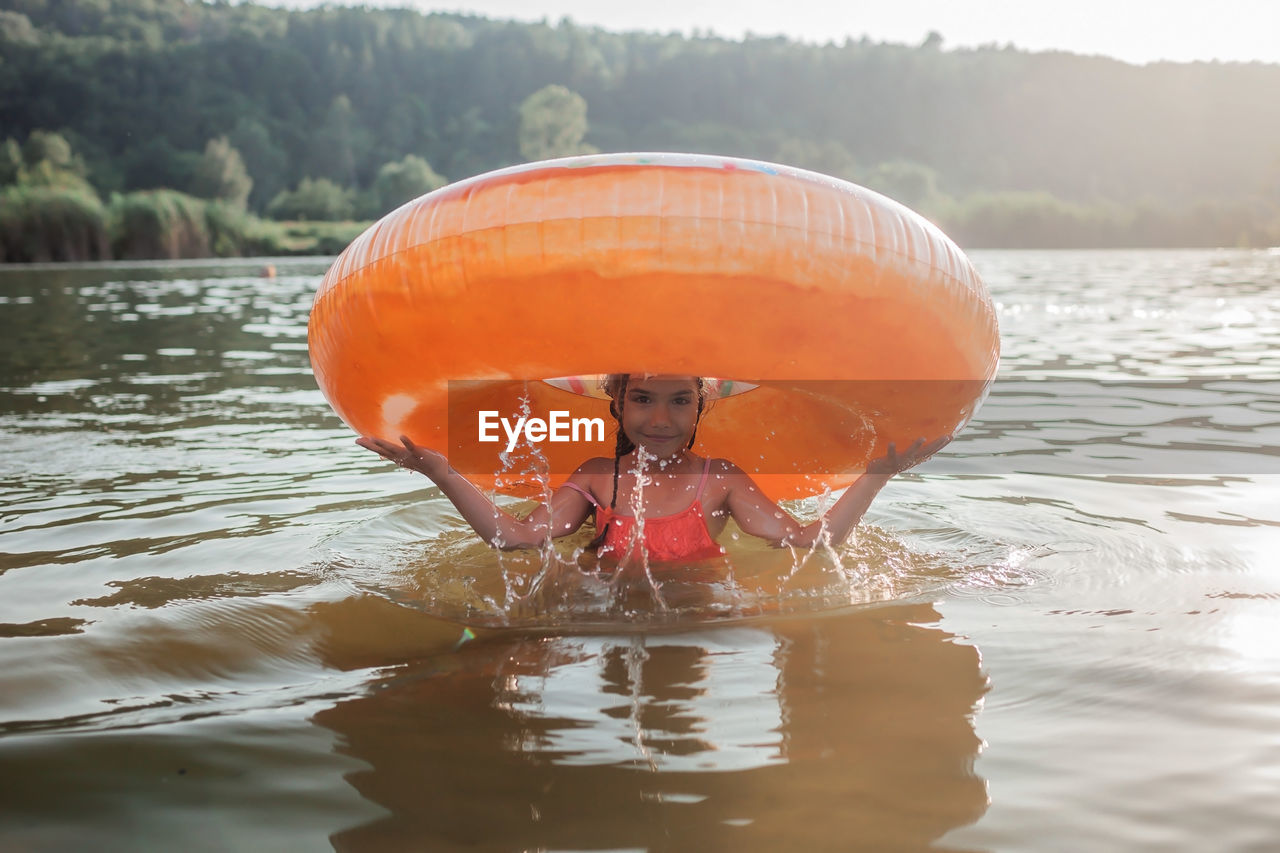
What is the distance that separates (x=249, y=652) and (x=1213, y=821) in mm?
2097

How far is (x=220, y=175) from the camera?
195 feet

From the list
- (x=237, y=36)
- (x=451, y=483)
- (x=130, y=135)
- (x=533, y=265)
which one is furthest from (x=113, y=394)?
(x=237, y=36)

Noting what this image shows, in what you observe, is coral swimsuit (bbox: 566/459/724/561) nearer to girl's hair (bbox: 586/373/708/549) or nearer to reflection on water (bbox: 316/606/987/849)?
girl's hair (bbox: 586/373/708/549)

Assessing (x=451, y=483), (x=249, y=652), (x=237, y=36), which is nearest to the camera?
(x=249, y=652)

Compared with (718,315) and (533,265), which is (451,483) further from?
(718,315)

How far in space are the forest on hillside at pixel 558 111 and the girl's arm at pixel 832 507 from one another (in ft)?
133

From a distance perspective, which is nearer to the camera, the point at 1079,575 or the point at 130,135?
the point at 1079,575

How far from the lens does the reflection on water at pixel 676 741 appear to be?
5.74ft

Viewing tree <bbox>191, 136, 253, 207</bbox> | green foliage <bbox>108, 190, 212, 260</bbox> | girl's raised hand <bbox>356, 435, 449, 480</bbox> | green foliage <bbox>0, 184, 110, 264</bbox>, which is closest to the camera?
girl's raised hand <bbox>356, 435, 449, 480</bbox>

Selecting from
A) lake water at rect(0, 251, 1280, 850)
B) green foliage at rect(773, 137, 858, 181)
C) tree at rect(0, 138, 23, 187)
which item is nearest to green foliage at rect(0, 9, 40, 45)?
tree at rect(0, 138, 23, 187)

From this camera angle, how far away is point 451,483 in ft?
9.66

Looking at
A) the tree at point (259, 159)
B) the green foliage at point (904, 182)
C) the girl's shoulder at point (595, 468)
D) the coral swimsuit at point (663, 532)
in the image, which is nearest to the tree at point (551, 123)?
the tree at point (259, 159)

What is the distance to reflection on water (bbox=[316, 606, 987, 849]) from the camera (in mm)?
1750

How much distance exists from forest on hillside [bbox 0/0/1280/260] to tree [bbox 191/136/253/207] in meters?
0.15
